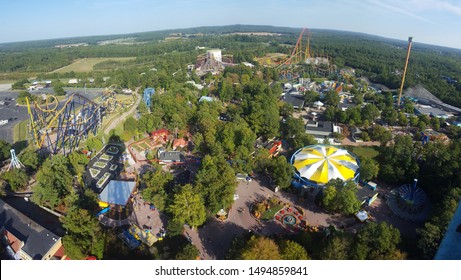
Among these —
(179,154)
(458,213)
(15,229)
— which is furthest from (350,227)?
(15,229)

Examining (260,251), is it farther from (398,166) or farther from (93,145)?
(93,145)

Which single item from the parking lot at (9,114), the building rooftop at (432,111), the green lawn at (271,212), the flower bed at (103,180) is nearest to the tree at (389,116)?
the building rooftop at (432,111)

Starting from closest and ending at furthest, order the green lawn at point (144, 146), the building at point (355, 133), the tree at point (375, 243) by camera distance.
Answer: the tree at point (375, 243), the green lawn at point (144, 146), the building at point (355, 133)

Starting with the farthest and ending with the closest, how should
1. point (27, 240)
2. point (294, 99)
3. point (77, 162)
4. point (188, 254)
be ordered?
point (294, 99) < point (77, 162) < point (27, 240) < point (188, 254)

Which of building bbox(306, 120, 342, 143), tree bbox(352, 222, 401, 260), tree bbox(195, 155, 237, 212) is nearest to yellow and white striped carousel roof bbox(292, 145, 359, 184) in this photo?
building bbox(306, 120, 342, 143)

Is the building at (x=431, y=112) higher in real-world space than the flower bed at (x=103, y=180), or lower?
higher

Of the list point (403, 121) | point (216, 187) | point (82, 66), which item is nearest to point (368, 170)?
point (216, 187)

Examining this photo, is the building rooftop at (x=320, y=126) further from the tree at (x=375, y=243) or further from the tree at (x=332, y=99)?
the tree at (x=375, y=243)

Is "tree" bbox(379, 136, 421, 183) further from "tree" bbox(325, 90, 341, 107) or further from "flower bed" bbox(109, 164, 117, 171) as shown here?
"flower bed" bbox(109, 164, 117, 171)
